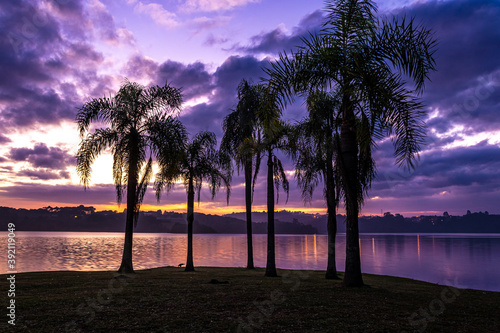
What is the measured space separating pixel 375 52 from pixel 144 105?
1498 centimetres

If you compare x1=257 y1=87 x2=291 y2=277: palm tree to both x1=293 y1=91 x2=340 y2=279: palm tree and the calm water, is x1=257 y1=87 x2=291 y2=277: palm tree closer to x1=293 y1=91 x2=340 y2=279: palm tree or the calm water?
x1=293 y1=91 x2=340 y2=279: palm tree

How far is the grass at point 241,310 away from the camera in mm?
7707

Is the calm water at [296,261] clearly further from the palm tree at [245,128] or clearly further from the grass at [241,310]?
the grass at [241,310]

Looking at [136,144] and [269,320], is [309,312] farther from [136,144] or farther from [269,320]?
[136,144]

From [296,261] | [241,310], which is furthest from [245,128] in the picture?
[296,261]

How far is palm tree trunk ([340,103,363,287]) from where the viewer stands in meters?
13.4

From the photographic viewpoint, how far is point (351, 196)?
13.6 metres

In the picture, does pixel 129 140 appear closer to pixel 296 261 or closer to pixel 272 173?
pixel 272 173

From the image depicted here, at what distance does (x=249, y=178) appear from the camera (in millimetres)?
27125

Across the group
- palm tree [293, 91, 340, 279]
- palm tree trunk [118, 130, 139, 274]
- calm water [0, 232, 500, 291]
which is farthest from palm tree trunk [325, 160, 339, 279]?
calm water [0, 232, 500, 291]

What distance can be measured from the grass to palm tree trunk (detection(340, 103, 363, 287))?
29.0 inches

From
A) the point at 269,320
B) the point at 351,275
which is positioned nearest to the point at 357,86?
the point at 351,275

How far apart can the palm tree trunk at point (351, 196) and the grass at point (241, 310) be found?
74 centimetres

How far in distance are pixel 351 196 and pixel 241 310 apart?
6817mm
